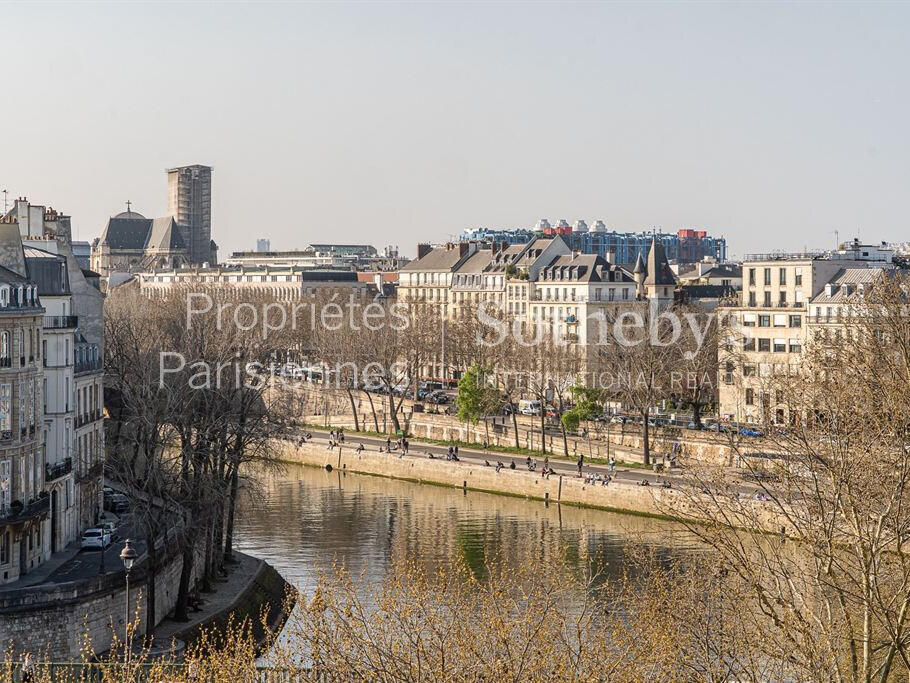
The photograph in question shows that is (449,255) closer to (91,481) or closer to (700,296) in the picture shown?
(700,296)

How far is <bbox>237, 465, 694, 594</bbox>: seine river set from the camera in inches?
2223

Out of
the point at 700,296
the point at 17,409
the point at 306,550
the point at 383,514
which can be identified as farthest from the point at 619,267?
the point at 17,409

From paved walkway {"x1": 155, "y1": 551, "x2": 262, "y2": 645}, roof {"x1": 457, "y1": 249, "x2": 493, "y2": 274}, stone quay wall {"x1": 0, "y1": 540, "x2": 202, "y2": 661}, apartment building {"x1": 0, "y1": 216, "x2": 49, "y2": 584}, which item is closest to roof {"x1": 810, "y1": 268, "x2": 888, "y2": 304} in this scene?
paved walkway {"x1": 155, "y1": 551, "x2": 262, "y2": 645}

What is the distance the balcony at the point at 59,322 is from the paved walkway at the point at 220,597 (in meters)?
9.62

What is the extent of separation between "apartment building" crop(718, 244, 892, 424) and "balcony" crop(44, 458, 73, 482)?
45702 mm

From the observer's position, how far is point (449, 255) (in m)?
137

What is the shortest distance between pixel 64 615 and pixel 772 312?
5948 centimetres

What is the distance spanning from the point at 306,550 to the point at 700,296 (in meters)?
70.7

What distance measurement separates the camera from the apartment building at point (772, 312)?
86938 millimetres

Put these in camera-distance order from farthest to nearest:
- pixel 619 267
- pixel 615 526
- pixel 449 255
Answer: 1. pixel 449 255
2. pixel 619 267
3. pixel 615 526

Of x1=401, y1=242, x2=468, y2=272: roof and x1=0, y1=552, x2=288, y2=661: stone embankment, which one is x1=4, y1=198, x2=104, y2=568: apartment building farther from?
x1=401, y1=242, x2=468, y2=272: roof

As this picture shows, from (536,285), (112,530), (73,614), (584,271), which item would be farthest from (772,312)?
(73,614)

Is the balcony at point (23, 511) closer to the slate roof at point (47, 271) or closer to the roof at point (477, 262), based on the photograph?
the slate roof at point (47, 271)

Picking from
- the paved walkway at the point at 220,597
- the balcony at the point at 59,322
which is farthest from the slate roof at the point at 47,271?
the paved walkway at the point at 220,597
